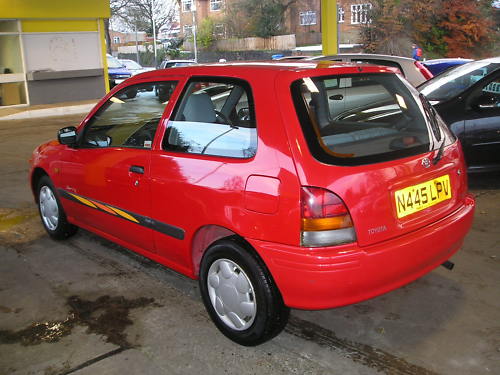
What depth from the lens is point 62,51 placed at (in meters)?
17.4

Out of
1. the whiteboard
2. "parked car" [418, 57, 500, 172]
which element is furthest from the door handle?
the whiteboard

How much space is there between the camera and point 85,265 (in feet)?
14.5

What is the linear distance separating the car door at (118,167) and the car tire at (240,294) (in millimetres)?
711

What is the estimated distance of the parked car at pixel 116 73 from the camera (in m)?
21.7

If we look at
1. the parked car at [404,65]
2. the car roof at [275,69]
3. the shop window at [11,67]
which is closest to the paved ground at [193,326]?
the car roof at [275,69]

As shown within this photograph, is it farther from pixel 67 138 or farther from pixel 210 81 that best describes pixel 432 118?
pixel 67 138

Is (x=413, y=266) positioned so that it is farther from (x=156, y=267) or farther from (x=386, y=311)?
(x=156, y=267)

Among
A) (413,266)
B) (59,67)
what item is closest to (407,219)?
(413,266)

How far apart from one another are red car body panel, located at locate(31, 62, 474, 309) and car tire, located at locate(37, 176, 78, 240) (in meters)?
1.47

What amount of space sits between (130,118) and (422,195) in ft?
7.49

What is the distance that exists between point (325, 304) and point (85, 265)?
2.38 m

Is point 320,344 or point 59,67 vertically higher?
point 59,67

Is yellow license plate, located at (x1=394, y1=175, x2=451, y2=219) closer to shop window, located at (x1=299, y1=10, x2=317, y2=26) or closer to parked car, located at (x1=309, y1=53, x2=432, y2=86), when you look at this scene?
parked car, located at (x1=309, y1=53, x2=432, y2=86)

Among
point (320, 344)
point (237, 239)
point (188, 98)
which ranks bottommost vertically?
point (320, 344)
